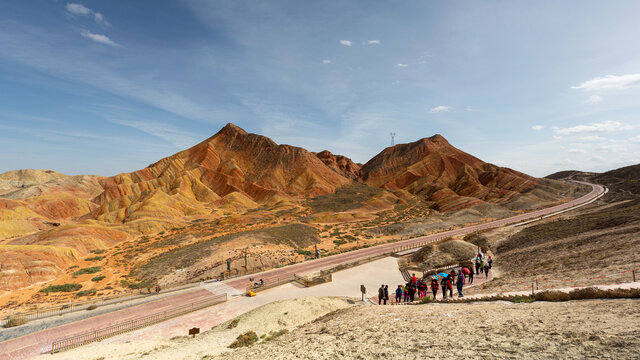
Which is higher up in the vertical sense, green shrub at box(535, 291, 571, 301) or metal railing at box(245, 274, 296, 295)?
green shrub at box(535, 291, 571, 301)

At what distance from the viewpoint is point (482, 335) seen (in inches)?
324

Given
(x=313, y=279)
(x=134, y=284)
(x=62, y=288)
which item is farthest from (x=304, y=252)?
(x=62, y=288)

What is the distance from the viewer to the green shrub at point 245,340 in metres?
13.1

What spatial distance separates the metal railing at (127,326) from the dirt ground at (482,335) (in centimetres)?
971

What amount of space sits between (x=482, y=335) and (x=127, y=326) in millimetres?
20046

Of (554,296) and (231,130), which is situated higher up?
(231,130)

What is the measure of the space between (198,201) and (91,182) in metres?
61.9

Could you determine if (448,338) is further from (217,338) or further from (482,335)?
(217,338)

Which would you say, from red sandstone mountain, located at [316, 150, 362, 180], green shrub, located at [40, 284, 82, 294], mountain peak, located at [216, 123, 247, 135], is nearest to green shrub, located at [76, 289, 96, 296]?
green shrub, located at [40, 284, 82, 294]

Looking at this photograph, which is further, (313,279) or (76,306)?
(313,279)

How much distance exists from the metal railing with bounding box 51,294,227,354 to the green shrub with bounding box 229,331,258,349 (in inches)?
315

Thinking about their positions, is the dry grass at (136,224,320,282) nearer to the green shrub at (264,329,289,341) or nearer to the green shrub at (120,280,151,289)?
the green shrub at (120,280,151,289)

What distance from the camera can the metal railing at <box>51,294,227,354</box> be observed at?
51.6 ft

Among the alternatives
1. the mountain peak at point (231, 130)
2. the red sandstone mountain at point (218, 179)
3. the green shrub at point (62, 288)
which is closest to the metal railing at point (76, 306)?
the green shrub at point (62, 288)
